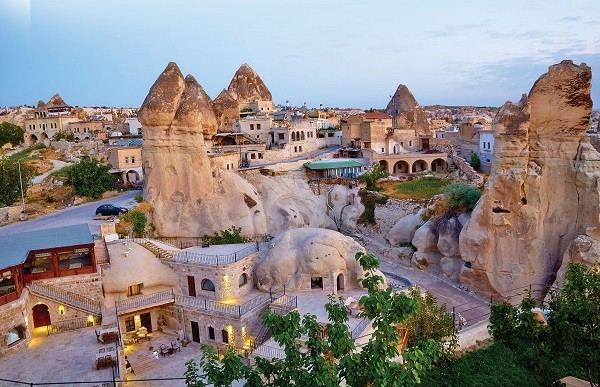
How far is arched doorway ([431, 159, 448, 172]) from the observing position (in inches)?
2251

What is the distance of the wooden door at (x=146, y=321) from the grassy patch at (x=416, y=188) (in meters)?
24.1

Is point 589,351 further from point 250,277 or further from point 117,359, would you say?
point 250,277

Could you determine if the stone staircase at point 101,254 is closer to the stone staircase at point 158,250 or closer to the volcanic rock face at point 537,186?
the stone staircase at point 158,250

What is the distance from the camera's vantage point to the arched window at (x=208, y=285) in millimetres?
27234

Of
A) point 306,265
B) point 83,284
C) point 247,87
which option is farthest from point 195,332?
point 247,87

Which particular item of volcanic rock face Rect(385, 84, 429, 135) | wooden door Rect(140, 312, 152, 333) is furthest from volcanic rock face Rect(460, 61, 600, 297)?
volcanic rock face Rect(385, 84, 429, 135)

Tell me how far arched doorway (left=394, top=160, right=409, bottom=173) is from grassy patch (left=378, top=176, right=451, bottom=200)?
731cm

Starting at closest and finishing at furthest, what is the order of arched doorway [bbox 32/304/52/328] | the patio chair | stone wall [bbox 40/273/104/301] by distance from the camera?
arched doorway [bbox 32/304/52/328] < stone wall [bbox 40/273/104/301] < the patio chair

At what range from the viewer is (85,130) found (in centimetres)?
7181

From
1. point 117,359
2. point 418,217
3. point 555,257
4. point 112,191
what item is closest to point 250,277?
point 117,359

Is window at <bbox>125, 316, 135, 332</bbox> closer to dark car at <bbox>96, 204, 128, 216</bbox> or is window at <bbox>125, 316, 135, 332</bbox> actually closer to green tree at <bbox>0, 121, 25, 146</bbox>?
dark car at <bbox>96, 204, 128, 216</bbox>

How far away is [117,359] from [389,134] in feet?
162

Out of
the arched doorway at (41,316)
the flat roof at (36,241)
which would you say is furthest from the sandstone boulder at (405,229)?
the arched doorway at (41,316)

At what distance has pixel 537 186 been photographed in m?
29.4
